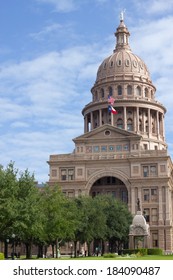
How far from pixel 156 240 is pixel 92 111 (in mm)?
43532

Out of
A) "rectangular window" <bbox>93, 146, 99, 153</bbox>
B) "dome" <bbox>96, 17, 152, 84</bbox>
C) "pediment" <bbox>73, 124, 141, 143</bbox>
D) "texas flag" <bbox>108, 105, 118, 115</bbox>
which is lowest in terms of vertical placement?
"rectangular window" <bbox>93, 146, 99, 153</bbox>

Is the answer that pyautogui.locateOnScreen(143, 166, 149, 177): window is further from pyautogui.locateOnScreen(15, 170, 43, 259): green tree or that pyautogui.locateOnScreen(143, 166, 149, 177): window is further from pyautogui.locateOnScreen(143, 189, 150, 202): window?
pyautogui.locateOnScreen(15, 170, 43, 259): green tree

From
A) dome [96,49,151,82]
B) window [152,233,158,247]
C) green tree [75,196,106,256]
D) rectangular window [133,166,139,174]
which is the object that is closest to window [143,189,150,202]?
rectangular window [133,166,139,174]

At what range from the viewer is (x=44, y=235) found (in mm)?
67438

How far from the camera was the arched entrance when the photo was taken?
114125 mm

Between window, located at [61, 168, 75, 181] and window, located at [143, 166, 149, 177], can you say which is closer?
window, located at [143, 166, 149, 177]

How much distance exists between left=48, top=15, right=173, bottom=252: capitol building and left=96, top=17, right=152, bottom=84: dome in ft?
22.4

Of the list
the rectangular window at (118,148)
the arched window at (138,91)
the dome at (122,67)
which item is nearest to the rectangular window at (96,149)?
the rectangular window at (118,148)

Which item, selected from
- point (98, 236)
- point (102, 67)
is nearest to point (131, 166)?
point (98, 236)

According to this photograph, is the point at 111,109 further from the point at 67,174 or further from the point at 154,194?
the point at 154,194

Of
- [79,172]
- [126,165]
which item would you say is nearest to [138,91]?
[126,165]

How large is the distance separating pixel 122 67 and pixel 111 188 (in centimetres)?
3890

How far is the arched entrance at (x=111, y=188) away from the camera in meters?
114

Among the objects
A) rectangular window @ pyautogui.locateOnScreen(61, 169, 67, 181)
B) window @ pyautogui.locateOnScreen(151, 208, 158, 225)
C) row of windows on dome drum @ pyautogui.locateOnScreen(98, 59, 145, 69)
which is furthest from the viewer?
row of windows on dome drum @ pyautogui.locateOnScreen(98, 59, 145, 69)
